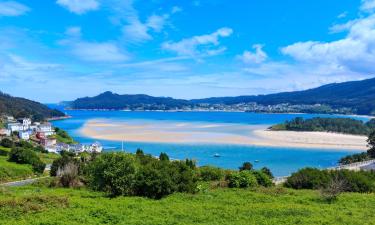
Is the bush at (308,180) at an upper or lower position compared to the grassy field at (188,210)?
lower

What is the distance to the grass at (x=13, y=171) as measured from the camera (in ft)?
187

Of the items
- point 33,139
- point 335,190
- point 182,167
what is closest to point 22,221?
point 182,167

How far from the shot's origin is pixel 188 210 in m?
23.1

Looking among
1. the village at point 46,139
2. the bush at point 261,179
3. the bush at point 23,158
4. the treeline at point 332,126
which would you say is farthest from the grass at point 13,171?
the treeline at point 332,126

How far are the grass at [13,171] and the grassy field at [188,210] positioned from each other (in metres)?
34.4

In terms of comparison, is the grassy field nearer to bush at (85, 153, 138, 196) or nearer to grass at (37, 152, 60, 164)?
bush at (85, 153, 138, 196)

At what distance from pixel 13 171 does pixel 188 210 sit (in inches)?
1809

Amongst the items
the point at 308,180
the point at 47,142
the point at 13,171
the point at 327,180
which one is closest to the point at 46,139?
the point at 47,142

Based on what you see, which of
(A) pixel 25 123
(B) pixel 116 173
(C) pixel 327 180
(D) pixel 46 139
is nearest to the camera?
(B) pixel 116 173

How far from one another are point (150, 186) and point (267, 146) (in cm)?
8881

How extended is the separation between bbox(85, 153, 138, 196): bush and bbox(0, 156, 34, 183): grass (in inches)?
1250

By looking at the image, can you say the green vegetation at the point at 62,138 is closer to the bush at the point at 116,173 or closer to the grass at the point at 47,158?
the grass at the point at 47,158

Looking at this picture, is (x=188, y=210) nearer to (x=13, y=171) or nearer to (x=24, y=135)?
(x=13, y=171)

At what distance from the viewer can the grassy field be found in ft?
66.9
